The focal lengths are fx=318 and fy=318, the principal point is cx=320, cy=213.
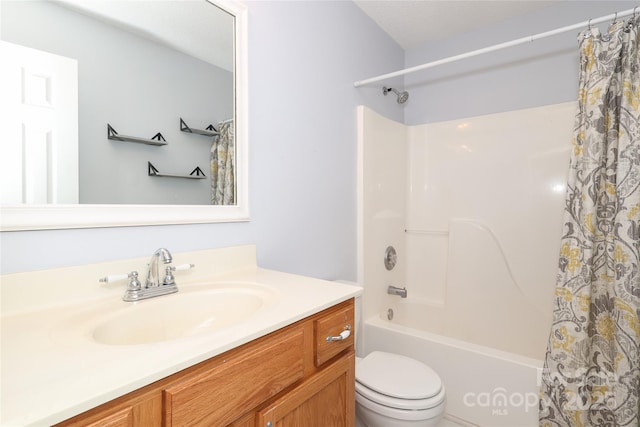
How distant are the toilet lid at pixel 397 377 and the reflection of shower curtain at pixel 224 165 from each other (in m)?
0.92

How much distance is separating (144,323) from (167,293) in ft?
0.35

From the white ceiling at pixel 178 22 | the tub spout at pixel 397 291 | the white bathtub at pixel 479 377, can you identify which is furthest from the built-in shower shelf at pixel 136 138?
the tub spout at pixel 397 291

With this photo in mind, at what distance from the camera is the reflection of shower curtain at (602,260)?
1398mm

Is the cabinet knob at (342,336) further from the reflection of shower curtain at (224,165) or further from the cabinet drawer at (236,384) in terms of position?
the reflection of shower curtain at (224,165)

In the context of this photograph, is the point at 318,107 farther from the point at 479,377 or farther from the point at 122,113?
the point at 479,377

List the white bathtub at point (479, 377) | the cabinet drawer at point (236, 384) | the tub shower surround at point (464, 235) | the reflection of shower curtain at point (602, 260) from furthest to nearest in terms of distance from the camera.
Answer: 1. the tub shower surround at point (464, 235)
2. the white bathtub at point (479, 377)
3. the reflection of shower curtain at point (602, 260)
4. the cabinet drawer at point (236, 384)

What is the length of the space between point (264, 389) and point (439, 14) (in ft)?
7.81

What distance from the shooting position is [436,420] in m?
1.21

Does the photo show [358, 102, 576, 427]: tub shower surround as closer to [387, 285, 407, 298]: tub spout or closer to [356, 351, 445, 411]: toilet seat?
[387, 285, 407, 298]: tub spout

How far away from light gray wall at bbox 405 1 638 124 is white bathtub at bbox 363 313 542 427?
1609mm

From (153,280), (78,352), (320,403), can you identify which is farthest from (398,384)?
(78,352)

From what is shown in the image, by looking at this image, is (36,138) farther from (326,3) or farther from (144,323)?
(326,3)

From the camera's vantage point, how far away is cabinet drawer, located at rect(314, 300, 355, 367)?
88cm

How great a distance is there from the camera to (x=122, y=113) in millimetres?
1001
